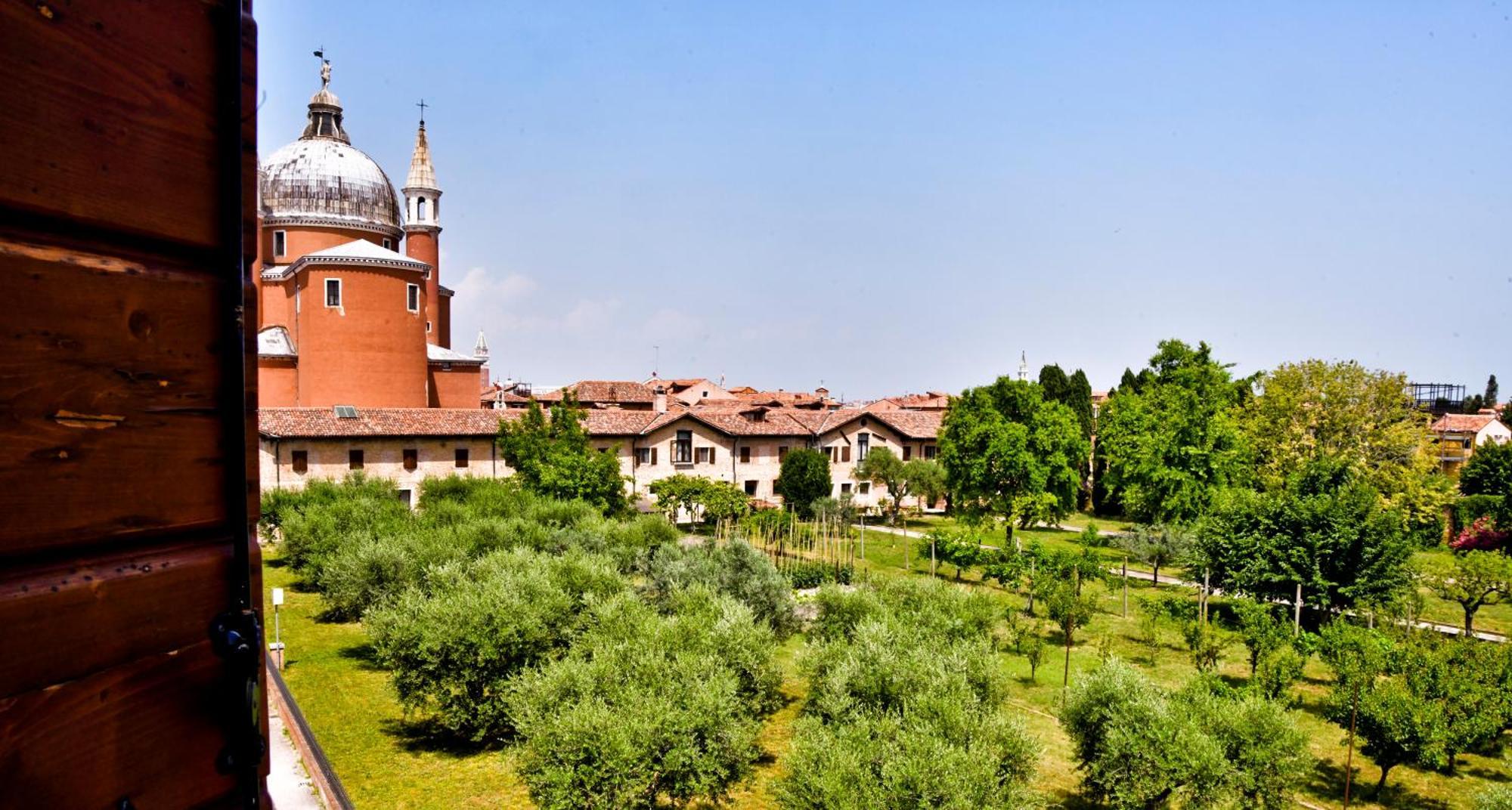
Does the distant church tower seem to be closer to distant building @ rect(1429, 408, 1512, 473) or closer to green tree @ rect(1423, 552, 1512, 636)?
green tree @ rect(1423, 552, 1512, 636)

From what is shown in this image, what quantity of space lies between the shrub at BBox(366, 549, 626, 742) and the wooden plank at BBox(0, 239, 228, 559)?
12561mm

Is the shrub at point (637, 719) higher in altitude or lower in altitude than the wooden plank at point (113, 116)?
lower

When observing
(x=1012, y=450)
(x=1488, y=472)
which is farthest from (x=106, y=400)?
(x=1488, y=472)

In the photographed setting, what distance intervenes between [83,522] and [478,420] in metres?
37.0

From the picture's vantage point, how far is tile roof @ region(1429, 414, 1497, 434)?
60.9 metres

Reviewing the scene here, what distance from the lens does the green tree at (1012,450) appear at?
32.5 m

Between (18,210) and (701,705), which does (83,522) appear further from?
(701,705)

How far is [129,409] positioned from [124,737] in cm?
60

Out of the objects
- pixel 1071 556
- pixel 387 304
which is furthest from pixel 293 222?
pixel 1071 556

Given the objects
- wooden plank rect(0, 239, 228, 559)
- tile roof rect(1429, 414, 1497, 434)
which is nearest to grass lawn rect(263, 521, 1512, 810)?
wooden plank rect(0, 239, 228, 559)

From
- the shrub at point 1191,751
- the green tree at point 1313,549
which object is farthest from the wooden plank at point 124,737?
the green tree at point 1313,549

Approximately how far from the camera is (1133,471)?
32.4m

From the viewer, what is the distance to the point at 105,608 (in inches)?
58.4

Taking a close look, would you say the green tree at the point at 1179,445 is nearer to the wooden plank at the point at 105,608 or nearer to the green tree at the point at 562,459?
the green tree at the point at 562,459
